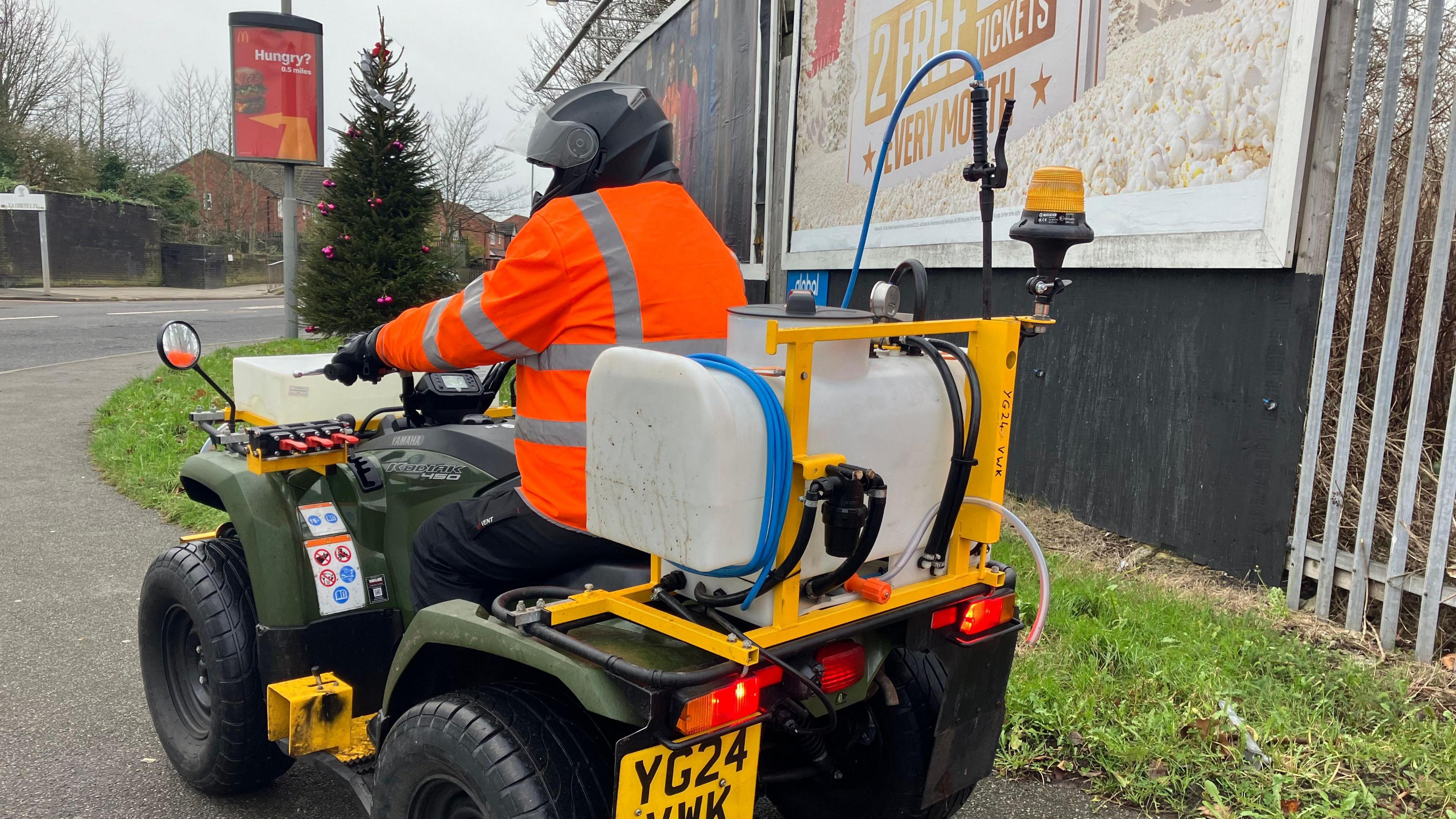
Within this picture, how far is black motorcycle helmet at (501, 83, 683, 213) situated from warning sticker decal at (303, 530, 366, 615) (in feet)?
3.87

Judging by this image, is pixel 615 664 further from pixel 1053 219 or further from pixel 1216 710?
pixel 1216 710

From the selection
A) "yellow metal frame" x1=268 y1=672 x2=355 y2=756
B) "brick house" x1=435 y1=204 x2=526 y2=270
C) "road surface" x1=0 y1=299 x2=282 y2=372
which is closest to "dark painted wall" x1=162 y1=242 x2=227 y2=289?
"brick house" x1=435 y1=204 x2=526 y2=270

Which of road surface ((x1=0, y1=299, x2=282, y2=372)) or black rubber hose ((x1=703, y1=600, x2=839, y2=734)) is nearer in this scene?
black rubber hose ((x1=703, y1=600, x2=839, y2=734))

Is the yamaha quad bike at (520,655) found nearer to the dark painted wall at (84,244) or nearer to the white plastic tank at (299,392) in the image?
the white plastic tank at (299,392)

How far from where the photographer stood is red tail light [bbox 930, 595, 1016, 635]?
7.24 feet

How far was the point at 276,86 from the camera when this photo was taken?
1305 cm

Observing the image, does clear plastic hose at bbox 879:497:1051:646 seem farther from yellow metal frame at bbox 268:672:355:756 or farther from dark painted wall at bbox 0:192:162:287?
dark painted wall at bbox 0:192:162:287

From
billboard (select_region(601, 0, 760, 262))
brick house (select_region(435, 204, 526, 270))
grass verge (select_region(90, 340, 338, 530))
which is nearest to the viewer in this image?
grass verge (select_region(90, 340, 338, 530))

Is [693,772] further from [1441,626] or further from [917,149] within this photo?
[917,149]

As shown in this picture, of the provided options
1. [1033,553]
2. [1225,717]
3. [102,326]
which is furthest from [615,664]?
[102,326]

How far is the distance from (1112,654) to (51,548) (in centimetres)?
549

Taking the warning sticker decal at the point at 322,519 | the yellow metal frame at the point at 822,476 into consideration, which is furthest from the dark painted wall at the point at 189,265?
the yellow metal frame at the point at 822,476

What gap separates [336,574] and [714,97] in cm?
895

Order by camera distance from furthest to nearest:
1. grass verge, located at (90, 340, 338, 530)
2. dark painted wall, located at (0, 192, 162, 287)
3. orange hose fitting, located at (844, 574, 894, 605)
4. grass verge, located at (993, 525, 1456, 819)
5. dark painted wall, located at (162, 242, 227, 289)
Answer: dark painted wall, located at (162, 242, 227, 289), dark painted wall, located at (0, 192, 162, 287), grass verge, located at (90, 340, 338, 530), grass verge, located at (993, 525, 1456, 819), orange hose fitting, located at (844, 574, 894, 605)
